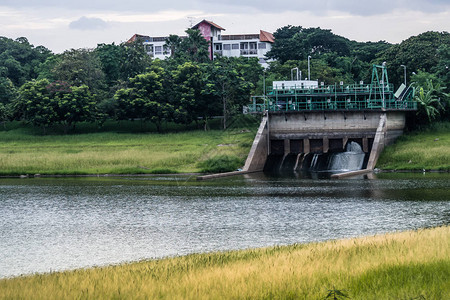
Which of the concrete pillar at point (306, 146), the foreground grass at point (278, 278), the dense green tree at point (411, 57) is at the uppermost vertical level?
the dense green tree at point (411, 57)

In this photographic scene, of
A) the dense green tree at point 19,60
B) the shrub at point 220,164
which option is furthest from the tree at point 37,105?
the shrub at point 220,164

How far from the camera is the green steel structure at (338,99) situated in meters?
77.9

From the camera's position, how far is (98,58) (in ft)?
389

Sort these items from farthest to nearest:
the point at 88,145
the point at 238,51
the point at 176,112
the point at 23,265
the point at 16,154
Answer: the point at 238,51 → the point at 176,112 → the point at 88,145 → the point at 16,154 → the point at 23,265

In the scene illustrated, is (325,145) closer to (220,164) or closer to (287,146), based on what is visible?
(287,146)

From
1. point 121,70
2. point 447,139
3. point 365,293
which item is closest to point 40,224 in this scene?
point 365,293

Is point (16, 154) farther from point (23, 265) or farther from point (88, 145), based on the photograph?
point (23, 265)

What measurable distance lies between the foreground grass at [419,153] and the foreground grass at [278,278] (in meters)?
46.4

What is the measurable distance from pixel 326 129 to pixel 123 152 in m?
23.7

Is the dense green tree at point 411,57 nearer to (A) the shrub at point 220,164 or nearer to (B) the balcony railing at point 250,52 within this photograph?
(A) the shrub at point 220,164

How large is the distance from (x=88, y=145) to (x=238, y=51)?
8469 cm

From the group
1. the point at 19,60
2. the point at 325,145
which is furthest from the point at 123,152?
the point at 19,60

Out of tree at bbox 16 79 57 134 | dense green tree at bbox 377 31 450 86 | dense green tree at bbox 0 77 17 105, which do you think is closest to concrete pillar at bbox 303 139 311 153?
dense green tree at bbox 377 31 450 86

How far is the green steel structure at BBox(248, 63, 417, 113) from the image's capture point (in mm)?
Answer: 77938
